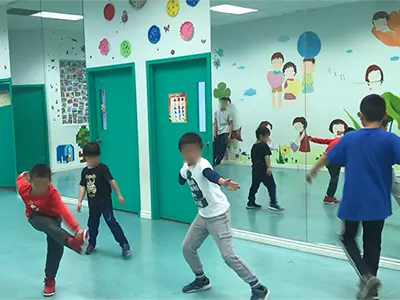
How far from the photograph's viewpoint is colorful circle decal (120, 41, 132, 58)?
19.2 ft

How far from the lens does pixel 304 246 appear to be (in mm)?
4355

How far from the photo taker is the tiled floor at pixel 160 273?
135 inches

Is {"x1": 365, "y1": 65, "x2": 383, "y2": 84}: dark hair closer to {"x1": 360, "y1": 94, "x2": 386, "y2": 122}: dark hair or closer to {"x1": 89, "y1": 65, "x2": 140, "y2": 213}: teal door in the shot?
{"x1": 360, "y1": 94, "x2": 386, "y2": 122}: dark hair

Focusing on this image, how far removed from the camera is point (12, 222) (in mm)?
5941

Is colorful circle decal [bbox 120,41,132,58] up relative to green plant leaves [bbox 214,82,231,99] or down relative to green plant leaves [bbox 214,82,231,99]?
up

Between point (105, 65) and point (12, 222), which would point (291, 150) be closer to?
point (105, 65)

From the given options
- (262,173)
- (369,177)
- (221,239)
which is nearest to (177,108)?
(262,173)

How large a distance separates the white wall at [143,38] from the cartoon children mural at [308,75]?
1.07 m

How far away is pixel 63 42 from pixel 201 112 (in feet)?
11.4

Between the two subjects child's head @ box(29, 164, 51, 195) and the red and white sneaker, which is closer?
child's head @ box(29, 164, 51, 195)

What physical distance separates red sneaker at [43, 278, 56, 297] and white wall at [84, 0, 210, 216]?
2378 millimetres

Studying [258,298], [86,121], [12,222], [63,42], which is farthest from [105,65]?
[258,298]

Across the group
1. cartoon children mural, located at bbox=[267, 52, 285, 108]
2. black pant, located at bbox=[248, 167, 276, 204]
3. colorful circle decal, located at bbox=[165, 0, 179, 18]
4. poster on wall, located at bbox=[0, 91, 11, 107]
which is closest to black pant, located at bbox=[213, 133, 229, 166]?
black pant, located at bbox=[248, 167, 276, 204]

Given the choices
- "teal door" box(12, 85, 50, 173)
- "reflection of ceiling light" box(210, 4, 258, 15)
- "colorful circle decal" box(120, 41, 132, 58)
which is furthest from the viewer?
"teal door" box(12, 85, 50, 173)
